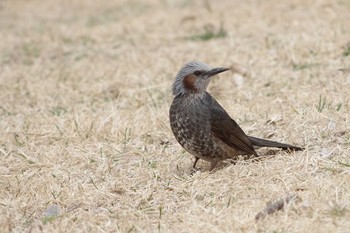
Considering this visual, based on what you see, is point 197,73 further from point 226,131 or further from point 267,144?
point 267,144

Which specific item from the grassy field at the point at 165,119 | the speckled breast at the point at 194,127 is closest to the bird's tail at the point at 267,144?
the grassy field at the point at 165,119

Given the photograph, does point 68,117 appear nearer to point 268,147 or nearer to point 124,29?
point 268,147

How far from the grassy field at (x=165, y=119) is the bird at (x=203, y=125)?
177 millimetres

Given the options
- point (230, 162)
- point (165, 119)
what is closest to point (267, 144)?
point (230, 162)

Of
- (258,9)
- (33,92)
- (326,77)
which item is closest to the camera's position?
(326,77)

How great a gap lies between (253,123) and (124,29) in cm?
560

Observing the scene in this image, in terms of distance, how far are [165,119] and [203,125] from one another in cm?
140

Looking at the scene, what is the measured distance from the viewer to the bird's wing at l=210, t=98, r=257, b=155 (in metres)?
5.81

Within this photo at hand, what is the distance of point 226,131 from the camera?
19.1 ft

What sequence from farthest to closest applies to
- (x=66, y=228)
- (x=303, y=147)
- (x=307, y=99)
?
(x=307, y=99)
(x=303, y=147)
(x=66, y=228)

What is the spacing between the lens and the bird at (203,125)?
5730mm

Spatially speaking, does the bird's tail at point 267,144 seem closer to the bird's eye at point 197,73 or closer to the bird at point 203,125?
the bird at point 203,125

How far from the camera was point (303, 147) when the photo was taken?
5844 mm

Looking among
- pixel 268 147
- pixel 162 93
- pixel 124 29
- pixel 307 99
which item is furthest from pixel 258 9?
pixel 268 147
